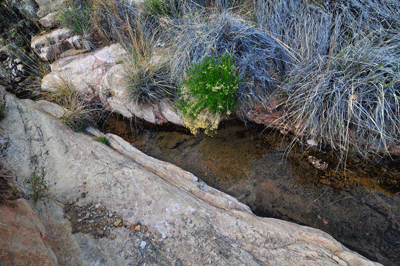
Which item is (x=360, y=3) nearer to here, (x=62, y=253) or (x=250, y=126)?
(x=250, y=126)

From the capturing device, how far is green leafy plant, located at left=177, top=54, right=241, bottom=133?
315cm

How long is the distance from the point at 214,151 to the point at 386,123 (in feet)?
8.05

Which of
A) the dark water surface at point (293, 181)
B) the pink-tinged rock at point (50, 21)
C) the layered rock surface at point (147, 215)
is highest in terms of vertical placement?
the pink-tinged rock at point (50, 21)

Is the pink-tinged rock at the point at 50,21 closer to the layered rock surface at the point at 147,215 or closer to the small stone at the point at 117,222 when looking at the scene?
the layered rock surface at the point at 147,215

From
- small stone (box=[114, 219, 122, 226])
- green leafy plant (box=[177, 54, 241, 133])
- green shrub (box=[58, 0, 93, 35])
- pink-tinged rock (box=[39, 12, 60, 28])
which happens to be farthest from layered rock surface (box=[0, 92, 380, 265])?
pink-tinged rock (box=[39, 12, 60, 28])

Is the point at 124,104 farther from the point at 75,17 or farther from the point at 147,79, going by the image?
the point at 75,17

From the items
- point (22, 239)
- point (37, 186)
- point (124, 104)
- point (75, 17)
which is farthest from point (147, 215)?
point (75, 17)

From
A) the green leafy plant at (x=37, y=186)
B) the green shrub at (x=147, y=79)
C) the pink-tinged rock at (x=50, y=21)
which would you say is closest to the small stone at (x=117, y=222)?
the green leafy plant at (x=37, y=186)

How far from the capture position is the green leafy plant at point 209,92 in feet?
10.3

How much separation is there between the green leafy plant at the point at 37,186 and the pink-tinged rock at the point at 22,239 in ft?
1.02

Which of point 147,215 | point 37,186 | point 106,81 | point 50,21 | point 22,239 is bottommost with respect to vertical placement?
point 147,215

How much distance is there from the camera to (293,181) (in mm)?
3113

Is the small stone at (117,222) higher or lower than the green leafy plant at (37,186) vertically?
lower

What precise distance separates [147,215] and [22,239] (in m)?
1.08
